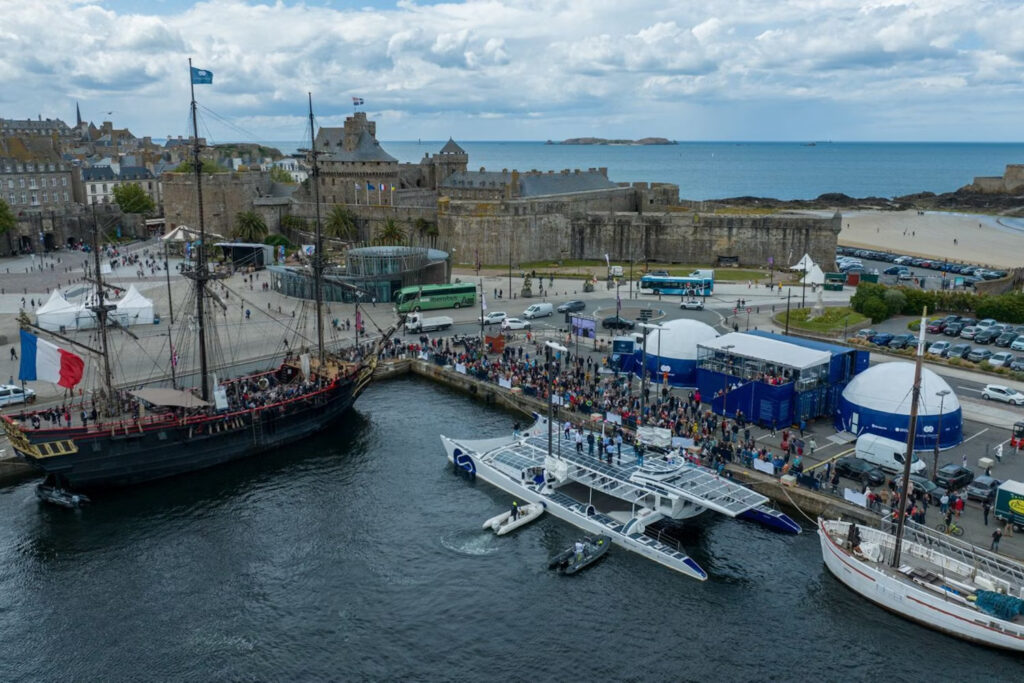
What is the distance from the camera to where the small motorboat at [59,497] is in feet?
98.3

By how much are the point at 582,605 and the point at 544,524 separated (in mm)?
5280

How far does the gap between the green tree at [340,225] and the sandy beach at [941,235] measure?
57475 mm

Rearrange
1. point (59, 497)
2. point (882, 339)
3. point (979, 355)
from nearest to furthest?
point (59, 497), point (979, 355), point (882, 339)

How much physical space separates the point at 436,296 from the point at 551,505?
30.8 meters

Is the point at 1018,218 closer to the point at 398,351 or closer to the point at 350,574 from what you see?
the point at 398,351

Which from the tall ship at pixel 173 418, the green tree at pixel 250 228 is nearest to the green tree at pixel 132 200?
the green tree at pixel 250 228

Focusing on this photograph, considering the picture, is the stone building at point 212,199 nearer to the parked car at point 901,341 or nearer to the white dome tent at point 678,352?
the white dome tent at point 678,352

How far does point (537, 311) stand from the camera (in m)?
54.7

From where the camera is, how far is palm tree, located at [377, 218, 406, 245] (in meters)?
73.5

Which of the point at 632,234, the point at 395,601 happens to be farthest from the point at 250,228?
the point at 395,601

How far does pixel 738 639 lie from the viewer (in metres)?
22.4

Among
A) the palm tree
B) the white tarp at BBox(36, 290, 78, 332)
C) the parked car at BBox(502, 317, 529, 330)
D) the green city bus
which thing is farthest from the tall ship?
the palm tree

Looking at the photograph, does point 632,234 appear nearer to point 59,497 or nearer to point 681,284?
point 681,284

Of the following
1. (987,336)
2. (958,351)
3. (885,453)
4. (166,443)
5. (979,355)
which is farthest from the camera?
(987,336)
